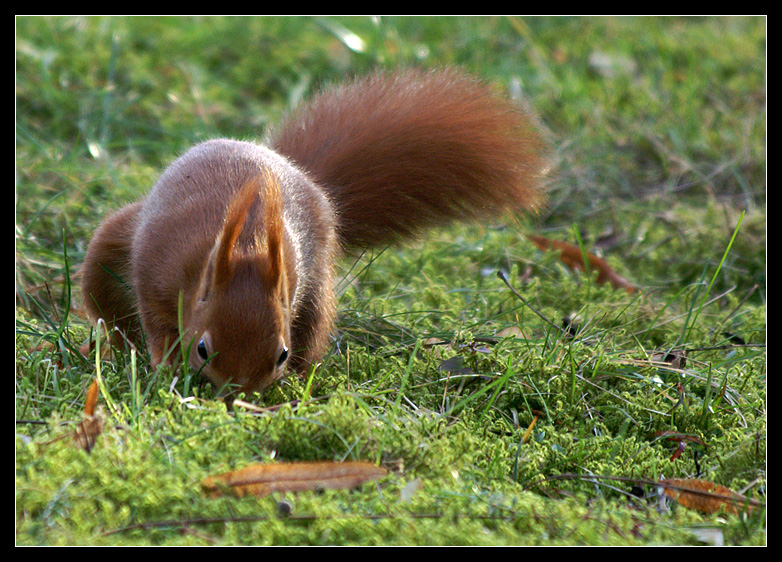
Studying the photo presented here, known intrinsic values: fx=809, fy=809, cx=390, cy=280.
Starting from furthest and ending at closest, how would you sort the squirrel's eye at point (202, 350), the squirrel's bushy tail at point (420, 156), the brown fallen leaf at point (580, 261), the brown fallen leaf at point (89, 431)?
1. the brown fallen leaf at point (580, 261)
2. the squirrel's bushy tail at point (420, 156)
3. the squirrel's eye at point (202, 350)
4. the brown fallen leaf at point (89, 431)

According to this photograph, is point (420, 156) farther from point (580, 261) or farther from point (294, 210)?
point (580, 261)

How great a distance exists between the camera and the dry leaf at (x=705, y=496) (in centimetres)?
196

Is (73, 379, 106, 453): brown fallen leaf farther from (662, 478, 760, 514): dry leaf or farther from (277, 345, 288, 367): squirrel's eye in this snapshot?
(662, 478, 760, 514): dry leaf

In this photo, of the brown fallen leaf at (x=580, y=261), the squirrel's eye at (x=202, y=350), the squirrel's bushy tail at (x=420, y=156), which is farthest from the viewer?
the brown fallen leaf at (x=580, y=261)

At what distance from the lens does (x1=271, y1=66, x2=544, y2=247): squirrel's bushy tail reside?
9.89ft

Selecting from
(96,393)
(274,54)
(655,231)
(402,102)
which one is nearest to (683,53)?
(655,231)

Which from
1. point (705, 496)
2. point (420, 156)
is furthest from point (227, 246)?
point (705, 496)

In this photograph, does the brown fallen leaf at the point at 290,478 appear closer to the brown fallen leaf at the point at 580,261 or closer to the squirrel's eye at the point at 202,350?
the squirrel's eye at the point at 202,350

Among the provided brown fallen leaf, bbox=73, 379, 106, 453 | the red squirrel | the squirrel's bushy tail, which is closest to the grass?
brown fallen leaf, bbox=73, 379, 106, 453

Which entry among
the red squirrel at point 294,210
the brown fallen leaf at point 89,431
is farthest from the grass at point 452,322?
the red squirrel at point 294,210

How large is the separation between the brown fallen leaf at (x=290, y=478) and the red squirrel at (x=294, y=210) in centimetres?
36

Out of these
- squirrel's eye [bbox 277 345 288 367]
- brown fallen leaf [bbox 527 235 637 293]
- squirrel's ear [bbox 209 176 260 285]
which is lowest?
brown fallen leaf [bbox 527 235 637 293]

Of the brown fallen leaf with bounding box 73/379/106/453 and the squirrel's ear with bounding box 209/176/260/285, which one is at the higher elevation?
the squirrel's ear with bounding box 209/176/260/285

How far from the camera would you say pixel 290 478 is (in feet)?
6.17
